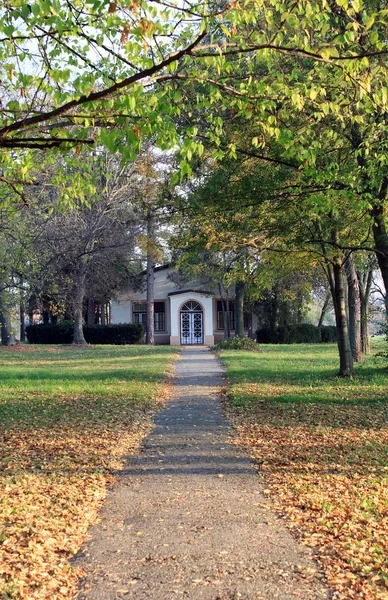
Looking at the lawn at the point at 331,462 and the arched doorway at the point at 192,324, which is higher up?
the arched doorway at the point at 192,324

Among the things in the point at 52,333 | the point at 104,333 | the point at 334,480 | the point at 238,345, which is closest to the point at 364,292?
the point at 238,345

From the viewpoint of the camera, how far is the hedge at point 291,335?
41.6 metres

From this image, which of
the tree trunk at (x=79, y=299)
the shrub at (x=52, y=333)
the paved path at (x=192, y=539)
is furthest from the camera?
the shrub at (x=52, y=333)

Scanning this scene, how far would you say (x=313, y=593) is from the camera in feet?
12.4

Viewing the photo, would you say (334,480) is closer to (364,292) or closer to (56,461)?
(56,461)

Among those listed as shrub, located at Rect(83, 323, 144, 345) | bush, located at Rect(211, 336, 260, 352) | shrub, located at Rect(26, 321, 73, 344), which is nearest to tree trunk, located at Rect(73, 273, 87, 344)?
shrub, located at Rect(83, 323, 144, 345)

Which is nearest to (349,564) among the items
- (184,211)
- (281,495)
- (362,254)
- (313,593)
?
(313,593)

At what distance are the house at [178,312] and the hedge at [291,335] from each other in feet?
6.11

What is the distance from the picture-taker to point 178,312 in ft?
139

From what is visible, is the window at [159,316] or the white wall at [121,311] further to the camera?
the white wall at [121,311]

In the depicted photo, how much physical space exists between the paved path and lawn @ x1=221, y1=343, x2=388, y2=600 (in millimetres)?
237

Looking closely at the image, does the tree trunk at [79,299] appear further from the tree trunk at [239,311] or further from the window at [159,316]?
the tree trunk at [239,311]

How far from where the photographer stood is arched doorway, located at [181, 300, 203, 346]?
42.3m

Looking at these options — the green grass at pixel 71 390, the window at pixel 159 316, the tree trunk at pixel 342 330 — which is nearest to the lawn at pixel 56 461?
the green grass at pixel 71 390
